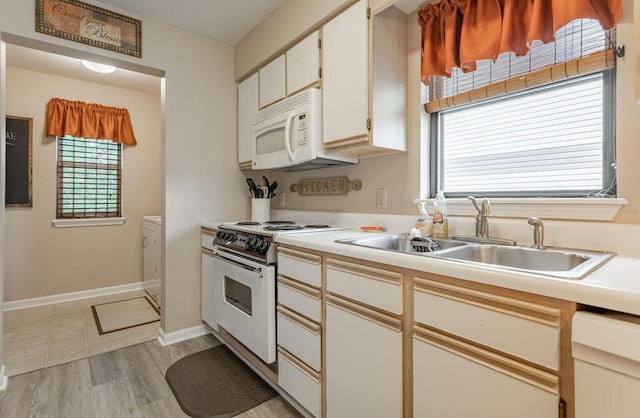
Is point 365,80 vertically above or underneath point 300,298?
above

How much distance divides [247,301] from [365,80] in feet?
4.87

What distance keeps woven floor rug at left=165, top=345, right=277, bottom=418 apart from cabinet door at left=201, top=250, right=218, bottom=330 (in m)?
0.30

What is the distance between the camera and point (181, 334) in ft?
8.34

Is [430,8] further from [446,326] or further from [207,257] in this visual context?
[207,257]

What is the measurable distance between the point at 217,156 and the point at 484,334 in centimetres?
250

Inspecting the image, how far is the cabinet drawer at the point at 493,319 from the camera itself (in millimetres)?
774

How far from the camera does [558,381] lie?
76 cm

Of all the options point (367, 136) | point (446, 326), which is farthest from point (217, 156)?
point (446, 326)

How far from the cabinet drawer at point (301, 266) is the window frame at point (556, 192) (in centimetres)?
87

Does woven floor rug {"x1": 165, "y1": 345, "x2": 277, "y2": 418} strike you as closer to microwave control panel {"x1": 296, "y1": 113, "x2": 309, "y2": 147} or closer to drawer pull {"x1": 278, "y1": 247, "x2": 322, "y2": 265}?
drawer pull {"x1": 278, "y1": 247, "x2": 322, "y2": 265}

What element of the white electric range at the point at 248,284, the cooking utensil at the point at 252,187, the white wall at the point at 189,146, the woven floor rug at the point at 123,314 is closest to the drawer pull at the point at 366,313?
the white electric range at the point at 248,284

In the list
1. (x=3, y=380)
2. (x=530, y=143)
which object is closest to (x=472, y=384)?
(x=530, y=143)

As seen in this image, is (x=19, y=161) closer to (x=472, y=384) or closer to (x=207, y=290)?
(x=207, y=290)

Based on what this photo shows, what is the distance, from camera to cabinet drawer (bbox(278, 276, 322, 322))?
1.46 metres
